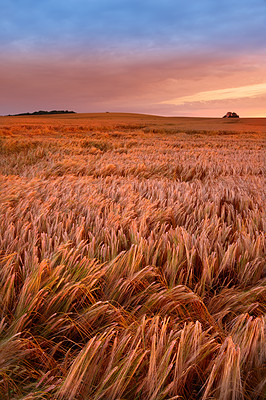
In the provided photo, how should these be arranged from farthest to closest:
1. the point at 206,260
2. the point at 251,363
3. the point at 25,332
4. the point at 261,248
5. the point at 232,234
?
the point at 232,234
the point at 261,248
the point at 206,260
the point at 25,332
the point at 251,363

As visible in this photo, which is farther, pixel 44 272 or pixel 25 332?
pixel 44 272

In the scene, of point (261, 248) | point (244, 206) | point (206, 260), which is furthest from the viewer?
point (244, 206)

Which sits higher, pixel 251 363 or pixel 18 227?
pixel 18 227

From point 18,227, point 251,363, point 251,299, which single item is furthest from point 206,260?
point 18,227

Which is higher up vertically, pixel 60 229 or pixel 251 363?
pixel 60 229

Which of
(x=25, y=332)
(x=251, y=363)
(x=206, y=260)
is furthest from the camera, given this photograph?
(x=206, y=260)

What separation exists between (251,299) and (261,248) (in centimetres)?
39

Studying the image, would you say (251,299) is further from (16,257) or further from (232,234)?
(16,257)

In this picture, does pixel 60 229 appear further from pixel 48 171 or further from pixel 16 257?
pixel 48 171

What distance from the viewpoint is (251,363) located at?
725 mm

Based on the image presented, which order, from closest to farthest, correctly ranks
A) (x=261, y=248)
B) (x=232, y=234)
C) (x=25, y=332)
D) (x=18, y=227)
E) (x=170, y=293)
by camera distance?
1. (x=25, y=332)
2. (x=170, y=293)
3. (x=261, y=248)
4. (x=18, y=227)
5. (x=232, y=234)

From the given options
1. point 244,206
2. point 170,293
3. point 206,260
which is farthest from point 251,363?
point 244,206

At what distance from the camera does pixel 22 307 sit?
88 cm

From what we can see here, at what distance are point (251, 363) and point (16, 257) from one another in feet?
3.10
